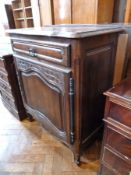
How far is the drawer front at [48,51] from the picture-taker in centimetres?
77

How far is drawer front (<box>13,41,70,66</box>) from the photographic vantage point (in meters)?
0.77

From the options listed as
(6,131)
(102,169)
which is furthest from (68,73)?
(6,131)

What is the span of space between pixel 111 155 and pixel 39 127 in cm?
91

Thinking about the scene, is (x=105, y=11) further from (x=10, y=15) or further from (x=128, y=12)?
(x=10, y=15)

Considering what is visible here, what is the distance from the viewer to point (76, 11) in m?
1.31

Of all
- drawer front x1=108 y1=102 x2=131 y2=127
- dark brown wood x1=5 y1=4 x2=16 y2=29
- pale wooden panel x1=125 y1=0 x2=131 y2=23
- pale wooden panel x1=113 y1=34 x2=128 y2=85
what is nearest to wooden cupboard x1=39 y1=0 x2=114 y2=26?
pale wooden panel x1=125 y1=0 x2=131 y2=23

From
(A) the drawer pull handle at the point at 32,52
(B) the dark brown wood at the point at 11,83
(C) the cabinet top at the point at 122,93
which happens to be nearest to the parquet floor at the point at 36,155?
(B) the dark brown wood at the point at 11,83

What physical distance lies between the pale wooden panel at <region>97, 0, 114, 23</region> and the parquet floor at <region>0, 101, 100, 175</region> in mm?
1078

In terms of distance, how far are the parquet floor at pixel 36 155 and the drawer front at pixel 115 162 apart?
0.29m

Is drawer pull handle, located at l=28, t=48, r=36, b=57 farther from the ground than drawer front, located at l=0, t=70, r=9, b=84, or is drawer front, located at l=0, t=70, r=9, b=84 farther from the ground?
drawer pull handle, located at l=28, t=48, r=36, b=57

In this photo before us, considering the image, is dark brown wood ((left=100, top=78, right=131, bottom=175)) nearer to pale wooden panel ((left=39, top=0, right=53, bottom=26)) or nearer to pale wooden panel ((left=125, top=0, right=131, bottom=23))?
pale wooden panel ((left=125, top=0, right=131, bottom=23))

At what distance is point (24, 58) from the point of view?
1.12m

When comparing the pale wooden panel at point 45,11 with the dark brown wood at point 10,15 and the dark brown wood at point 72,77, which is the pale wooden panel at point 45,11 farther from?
the dark brown wood at point 10,15

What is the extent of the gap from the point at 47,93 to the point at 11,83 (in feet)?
1.90
